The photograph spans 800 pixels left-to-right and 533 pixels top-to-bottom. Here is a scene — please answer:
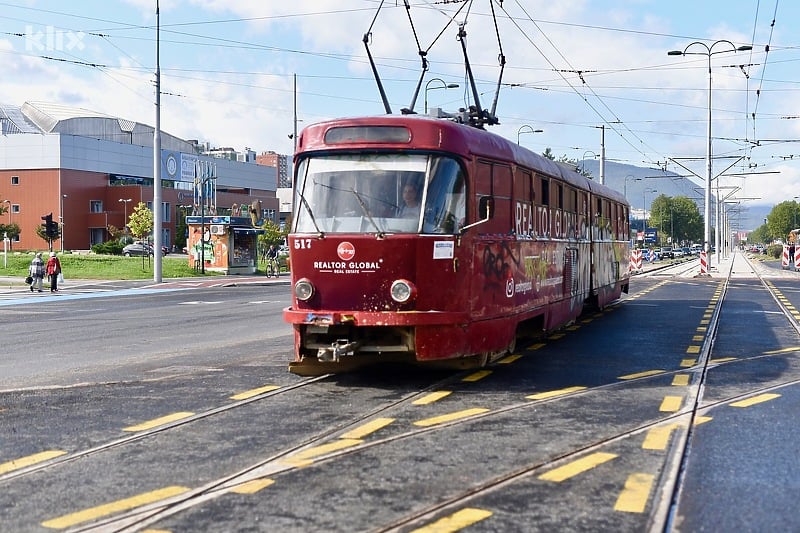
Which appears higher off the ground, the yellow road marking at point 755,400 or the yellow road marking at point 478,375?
the yellow road marking at point 478,375

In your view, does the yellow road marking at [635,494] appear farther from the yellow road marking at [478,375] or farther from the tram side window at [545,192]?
the tram side window at [545,192]

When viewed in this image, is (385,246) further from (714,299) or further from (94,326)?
(714,299)

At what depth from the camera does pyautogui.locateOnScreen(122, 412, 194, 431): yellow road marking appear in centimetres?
793

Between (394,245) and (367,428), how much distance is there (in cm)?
250

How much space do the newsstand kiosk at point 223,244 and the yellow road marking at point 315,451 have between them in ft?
150

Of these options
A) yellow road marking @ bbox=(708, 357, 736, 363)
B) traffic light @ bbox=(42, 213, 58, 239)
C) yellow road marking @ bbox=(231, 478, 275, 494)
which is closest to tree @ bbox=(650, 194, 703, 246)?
traffic light @ bbox=(42, 213, 58, 239)

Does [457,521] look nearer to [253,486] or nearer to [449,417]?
[253,486]

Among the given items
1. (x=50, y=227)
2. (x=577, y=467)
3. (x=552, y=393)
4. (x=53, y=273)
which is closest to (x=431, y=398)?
(x=552, y=393)

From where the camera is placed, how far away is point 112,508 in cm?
554

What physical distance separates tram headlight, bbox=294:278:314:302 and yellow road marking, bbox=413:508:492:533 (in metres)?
4.99

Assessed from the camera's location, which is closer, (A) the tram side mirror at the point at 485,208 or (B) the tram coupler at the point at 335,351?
(B) the tram coupler at the point at 335,351

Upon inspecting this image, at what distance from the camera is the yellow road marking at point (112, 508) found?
5262 mm

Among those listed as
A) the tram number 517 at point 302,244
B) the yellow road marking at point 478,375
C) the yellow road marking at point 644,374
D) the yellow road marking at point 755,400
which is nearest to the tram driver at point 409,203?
the tram number 517 at point 302,244

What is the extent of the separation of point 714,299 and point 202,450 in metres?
22.1
